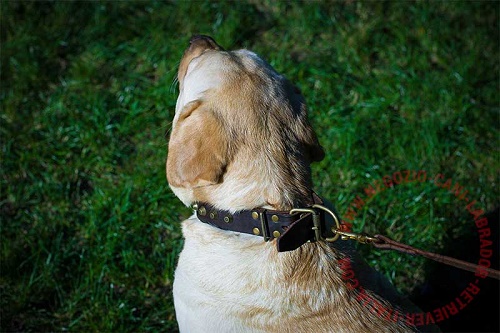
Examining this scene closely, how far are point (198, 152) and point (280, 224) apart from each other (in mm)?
487

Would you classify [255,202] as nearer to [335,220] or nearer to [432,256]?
[335,220]

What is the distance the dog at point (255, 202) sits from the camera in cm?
279

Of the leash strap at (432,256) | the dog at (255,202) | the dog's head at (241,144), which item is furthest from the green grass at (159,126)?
the dog's head at (241,144)

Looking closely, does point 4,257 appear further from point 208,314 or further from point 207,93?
point 207,93

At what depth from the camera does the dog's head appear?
277 centimetres

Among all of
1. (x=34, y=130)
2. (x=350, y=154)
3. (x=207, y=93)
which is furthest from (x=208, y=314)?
(x=34, y=130)

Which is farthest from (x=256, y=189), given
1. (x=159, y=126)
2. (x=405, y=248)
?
(x=159, y=126)

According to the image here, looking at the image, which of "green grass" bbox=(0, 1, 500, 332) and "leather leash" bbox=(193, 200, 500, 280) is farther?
"green grass" bbox=(0, 1, 500, 332)

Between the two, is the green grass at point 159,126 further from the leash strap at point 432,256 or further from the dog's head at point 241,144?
the dog's head at point 241,144

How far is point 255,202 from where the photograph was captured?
2.81 metres

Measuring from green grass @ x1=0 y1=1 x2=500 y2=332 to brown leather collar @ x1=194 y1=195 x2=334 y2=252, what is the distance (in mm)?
1646

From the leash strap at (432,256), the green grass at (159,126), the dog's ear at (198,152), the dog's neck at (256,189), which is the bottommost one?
the green grass at (159,126)

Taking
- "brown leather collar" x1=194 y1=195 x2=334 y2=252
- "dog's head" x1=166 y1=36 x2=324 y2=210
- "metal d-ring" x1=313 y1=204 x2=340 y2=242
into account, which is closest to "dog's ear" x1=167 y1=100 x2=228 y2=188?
"dog's head" x1=166 y1=36 x2=324 y2=210

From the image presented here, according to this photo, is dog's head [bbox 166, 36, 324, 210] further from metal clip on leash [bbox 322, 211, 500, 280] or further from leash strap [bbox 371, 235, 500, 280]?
leash strap [bbox 371, 235, 500, 280]
